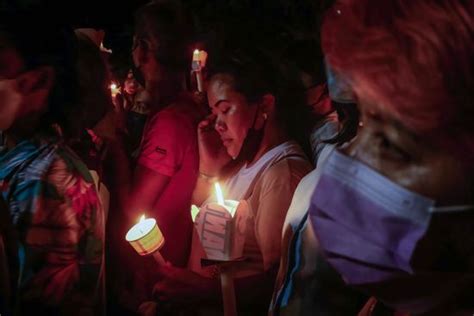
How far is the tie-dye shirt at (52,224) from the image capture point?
2.33 m

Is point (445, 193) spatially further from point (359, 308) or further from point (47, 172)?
point (47, 172)

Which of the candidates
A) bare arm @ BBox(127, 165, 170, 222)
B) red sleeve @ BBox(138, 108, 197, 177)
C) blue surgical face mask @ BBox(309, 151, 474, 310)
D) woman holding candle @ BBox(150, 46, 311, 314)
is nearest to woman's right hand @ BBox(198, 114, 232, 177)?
red sleeve @ BBox(138, 108, 197, 177)

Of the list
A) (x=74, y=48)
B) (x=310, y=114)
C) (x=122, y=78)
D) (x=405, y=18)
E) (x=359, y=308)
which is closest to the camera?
(x=405, y=18)

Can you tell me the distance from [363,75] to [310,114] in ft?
7.05

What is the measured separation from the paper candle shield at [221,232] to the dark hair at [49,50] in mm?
846

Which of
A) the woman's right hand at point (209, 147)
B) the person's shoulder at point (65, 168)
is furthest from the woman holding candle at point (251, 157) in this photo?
the person's shoulder at point (65, 168)

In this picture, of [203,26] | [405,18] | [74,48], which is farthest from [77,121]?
[203,26]

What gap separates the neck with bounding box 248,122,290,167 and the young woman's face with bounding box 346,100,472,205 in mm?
1481

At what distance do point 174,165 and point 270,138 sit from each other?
92 centimetres

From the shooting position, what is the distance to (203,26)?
7.89 meters

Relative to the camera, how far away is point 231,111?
2.90 meters

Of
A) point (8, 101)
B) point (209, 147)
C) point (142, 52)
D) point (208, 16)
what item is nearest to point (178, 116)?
point (209, 147)

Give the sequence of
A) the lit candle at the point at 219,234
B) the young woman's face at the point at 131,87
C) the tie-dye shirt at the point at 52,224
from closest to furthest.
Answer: the lit candle at the point at 219,234 < the tie-dye shirt at the point at 52,224 < the young woman's face at the point at 131,87

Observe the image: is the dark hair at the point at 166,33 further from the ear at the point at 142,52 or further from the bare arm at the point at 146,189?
the bare arm at the point at 146,189
